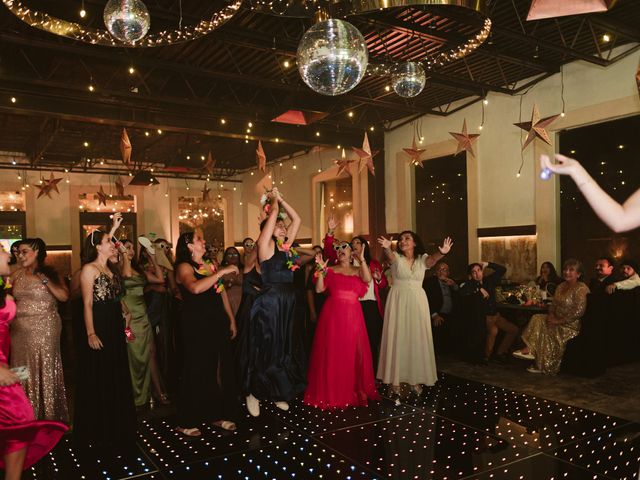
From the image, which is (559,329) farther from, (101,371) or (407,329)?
(101,371)

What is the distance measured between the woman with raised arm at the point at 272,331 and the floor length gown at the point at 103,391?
992mm

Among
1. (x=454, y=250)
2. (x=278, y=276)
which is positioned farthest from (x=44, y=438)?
(x=454, y=250)

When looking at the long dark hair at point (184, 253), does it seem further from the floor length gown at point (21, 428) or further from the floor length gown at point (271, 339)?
the floor length gown at point (21, 428)

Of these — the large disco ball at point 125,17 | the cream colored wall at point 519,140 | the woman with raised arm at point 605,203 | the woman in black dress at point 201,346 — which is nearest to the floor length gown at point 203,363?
the woman in black dress at point 201,346

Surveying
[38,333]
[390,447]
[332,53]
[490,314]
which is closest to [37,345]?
[38,333]

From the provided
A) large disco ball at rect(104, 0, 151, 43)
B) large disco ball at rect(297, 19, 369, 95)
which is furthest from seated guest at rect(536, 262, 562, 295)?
large disco ball at rect(104, 0, 151, 43)

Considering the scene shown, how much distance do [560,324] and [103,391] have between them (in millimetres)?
4858

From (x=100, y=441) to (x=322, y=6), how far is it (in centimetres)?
326

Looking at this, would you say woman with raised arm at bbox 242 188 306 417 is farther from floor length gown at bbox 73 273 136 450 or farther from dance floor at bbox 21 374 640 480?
floor length gown at bbox 73 273 136 450

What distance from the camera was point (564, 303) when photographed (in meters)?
5.96

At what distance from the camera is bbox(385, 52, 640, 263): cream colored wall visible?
7.59 metres

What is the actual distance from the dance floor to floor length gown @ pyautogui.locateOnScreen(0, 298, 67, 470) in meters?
0.83

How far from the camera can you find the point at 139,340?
Result: 4.71 meters

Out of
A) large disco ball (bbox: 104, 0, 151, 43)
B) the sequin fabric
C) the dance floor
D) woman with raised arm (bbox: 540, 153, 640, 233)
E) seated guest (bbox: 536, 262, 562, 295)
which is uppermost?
large disco ball (bbox: 104, 0, 151, 43)
